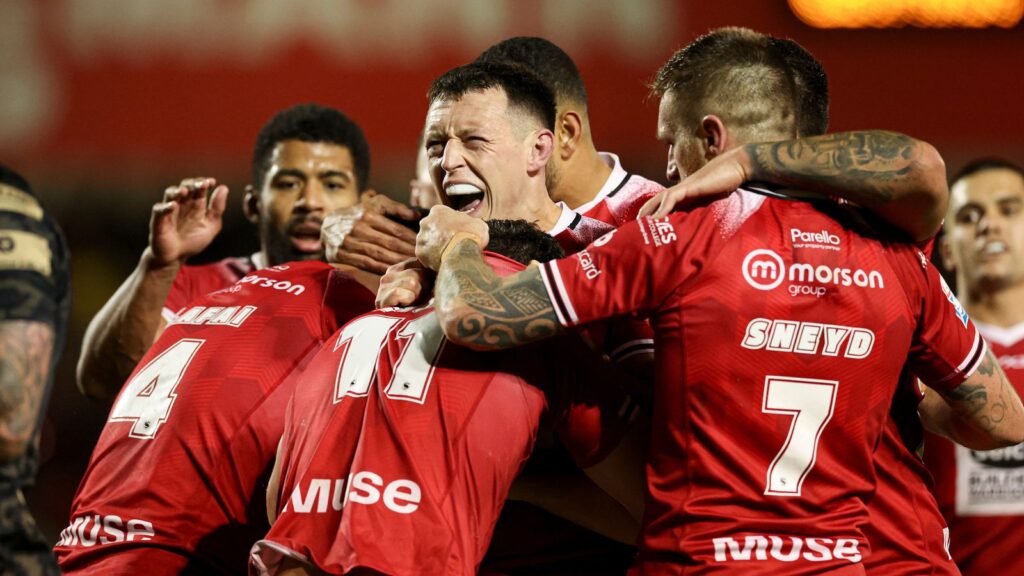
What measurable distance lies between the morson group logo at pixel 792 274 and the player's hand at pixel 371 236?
116cm

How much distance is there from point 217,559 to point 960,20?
677 centimetres

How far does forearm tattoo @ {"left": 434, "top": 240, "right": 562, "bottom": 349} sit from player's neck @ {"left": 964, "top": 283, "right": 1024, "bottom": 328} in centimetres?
321

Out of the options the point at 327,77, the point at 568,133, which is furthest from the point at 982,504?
the point at 327,77

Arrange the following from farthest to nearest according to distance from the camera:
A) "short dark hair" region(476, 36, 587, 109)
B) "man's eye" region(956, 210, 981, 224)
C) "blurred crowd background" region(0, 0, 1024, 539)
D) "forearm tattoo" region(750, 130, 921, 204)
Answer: "blurred crowd background" region(0, 0, 1024, 539), "man's eye" region(956, 210, 981, 224), "short dark hair" region(476, 36, 587, 109), "forearm tattoo" region(750, 130, 921, 204)

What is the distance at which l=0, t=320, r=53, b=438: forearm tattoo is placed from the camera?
2.16 meters

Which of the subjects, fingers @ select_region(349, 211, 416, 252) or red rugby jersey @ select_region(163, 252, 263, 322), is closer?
fingers @ select_region(349, 211, 416, 252)

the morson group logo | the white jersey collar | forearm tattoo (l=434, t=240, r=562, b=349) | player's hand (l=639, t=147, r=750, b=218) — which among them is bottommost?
the white jersey collar

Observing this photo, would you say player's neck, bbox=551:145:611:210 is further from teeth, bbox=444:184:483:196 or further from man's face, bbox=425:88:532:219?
teeth, bbox=444:184:483:196

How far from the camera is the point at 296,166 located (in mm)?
5281

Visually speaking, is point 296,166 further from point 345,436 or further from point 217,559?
point 345,436

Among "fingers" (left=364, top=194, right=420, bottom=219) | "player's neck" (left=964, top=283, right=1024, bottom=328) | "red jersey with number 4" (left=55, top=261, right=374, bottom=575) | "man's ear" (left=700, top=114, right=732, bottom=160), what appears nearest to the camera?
"man's ear" (left=700, top=114, right=732, bottom=160)

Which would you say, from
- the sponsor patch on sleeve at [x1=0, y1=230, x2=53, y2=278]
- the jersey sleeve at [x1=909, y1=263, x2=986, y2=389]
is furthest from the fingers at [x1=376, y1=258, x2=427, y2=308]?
the jersey sleeve at [x1=909, y1=263, x2=986, y2=389]

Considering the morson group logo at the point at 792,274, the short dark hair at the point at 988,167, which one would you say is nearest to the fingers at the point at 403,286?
the morson group logo at the point at 792,274

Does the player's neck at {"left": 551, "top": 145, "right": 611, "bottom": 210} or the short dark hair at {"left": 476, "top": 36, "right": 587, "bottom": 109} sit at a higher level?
the short dark hair at {"left": 476, "top": 36, "right": 587, "bottom": 109}
